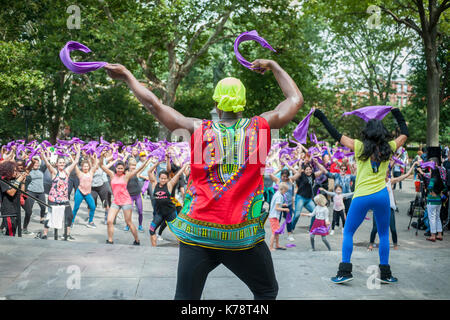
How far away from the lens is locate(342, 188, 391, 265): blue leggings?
4.65 meters

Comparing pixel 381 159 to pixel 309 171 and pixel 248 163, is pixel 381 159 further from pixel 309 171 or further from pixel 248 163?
pixel 309 171

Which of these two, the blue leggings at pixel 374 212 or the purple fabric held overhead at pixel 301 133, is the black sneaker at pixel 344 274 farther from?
the purple fabric held overhead at pixel 301 133

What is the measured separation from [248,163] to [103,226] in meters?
8.56

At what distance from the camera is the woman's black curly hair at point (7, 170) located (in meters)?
7.41

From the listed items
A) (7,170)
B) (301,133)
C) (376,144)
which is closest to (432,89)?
(376,144)

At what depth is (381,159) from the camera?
462 centimetres

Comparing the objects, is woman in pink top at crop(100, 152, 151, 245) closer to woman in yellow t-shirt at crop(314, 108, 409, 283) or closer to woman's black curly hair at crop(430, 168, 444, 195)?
woman in yellow t-shirt at crop(314, 108, 409, 283)

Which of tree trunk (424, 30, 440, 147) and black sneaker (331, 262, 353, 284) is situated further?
tree trunk (424, 30, 440, 147)

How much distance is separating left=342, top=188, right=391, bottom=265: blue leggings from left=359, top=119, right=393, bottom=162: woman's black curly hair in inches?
15.1

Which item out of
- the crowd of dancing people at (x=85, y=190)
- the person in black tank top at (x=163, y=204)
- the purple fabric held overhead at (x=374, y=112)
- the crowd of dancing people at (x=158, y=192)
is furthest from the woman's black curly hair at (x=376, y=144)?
the person in black tank top at (x=163, y=204)

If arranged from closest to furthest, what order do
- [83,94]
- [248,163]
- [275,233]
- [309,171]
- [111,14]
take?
[248,163], [275,233], [309,171], [111,14], [83,94]

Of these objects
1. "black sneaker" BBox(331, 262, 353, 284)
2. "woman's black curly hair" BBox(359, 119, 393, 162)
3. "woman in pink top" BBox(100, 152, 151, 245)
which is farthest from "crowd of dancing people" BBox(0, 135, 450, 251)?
"woman's black curly hair" BBox(359, 119, 393, 162)

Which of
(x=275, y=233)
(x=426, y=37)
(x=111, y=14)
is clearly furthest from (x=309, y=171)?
(x=111, y=14)

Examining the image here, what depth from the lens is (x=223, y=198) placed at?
2.38 m
